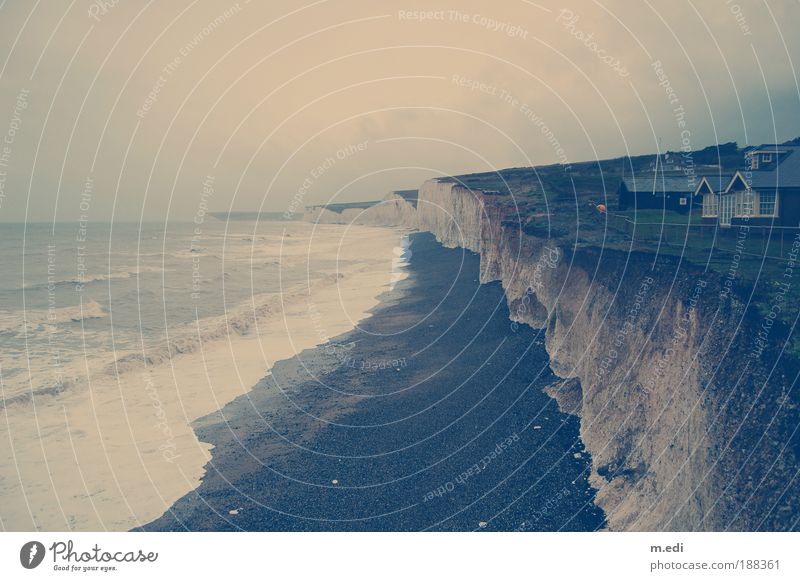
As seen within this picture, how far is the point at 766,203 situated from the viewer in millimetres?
25375

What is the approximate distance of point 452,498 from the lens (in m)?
15.2

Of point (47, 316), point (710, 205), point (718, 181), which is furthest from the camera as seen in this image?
point (47, 316)

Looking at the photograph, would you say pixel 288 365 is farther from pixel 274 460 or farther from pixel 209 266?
pixel 209 266

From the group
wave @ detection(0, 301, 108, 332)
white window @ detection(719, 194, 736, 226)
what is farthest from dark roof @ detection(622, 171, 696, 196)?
wave @ detection(0, 301, 108, 332)

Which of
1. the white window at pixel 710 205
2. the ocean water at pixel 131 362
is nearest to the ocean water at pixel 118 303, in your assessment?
the ocean water at pixel 131 362

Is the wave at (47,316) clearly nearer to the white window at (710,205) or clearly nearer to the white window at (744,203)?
the white window at (710,205)

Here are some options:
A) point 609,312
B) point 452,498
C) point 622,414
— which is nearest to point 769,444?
point 622,414

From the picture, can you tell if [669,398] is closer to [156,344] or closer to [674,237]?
[674,237]

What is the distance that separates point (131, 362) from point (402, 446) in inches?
704

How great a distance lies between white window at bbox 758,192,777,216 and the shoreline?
38.8ft

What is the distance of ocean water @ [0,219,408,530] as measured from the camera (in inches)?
660

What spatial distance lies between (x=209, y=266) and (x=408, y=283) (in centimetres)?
2897

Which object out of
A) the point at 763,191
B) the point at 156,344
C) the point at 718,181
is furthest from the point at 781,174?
the point at 156,344

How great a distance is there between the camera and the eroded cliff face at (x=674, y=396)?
1043cm
